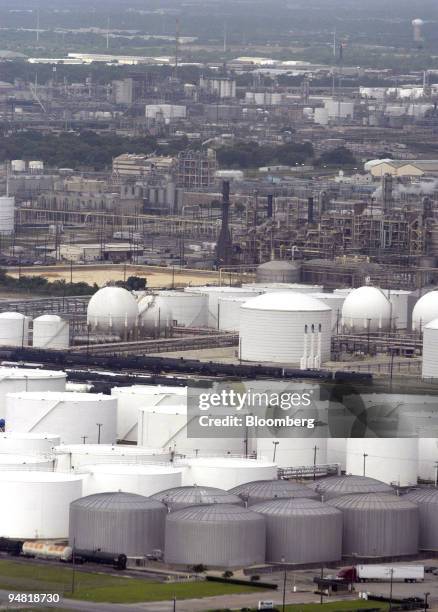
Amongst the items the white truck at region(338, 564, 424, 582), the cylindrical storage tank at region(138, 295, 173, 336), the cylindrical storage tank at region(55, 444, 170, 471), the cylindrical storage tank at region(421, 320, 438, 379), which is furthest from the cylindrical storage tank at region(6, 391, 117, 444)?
the cylindrical storage tank at region(138, 295, 173, 336)

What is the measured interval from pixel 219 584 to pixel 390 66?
464 feet

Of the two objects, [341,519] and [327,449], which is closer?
[341,519]

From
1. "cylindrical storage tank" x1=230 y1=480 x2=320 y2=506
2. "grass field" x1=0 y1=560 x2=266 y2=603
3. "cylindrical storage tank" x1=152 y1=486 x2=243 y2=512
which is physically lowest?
"grass field" x1=0 y1=560 x2=266 y2=603

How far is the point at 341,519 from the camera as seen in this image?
31719mm

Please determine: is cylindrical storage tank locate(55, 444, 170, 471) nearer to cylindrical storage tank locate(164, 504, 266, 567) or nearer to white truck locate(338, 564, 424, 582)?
cylindrical storage tank locate(164, 504, 266, 567)

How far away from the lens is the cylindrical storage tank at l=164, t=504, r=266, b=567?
30.7 metres

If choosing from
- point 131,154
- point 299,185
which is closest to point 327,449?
point 299,185

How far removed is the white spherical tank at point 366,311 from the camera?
52.6 meters

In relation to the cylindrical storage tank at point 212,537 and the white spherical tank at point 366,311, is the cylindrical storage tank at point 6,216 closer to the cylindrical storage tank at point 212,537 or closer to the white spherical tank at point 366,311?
the white spherical tank at point 366,311

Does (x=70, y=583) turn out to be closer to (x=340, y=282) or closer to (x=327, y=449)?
(x=327, y=449)

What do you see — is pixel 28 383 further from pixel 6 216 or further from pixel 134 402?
pixel 6 216

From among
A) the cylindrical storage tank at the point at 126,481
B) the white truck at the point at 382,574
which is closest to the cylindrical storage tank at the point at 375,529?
the white truck at the point at 382,574

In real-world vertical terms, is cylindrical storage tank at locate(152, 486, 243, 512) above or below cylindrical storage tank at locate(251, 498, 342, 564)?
above

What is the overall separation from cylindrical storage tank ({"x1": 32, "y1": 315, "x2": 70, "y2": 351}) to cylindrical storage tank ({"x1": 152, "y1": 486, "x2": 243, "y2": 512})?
17065mm
